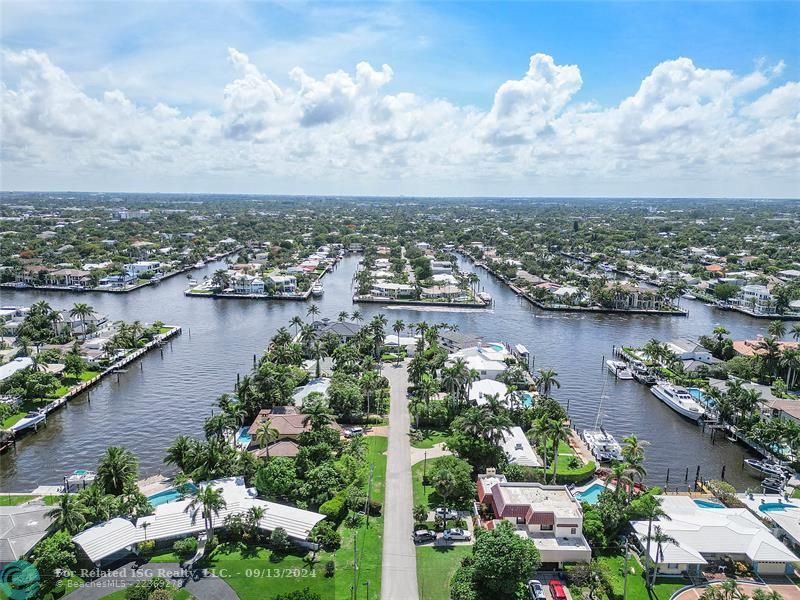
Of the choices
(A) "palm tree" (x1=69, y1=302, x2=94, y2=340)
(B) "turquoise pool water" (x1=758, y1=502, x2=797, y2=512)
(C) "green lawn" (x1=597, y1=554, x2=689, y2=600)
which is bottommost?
(C) "green lawn" (x1=597, y1=554, x2=689, y2=600)

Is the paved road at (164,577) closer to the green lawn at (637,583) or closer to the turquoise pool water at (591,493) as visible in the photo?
the green lawn at (637,583)

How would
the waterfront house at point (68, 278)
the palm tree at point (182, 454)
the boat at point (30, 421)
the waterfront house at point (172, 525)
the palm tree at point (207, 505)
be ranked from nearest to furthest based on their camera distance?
the waterfront house at point (172, 525) → the palm tree at point (207, 505) → the palm tree at point (182, 454) → the boat at point (30, 421) → the waterfront house at point (68, 278)

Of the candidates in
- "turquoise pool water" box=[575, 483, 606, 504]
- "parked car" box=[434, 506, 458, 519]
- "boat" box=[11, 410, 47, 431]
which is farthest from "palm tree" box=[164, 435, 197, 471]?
"turquoise pool water" box=[575, 483, 606, 504]

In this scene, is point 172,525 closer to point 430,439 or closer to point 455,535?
point 455,535

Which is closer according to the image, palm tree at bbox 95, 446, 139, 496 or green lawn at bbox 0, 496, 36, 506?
palm tree at bbox 95, 446, 139, 496

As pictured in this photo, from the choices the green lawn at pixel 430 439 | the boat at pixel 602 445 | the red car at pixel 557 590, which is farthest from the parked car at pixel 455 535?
the boat at pixel 602 445

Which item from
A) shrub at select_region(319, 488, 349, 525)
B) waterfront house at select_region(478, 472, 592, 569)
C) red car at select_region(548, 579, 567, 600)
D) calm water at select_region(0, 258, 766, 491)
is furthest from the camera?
calm water at select_region(0, 258, 766, 491)

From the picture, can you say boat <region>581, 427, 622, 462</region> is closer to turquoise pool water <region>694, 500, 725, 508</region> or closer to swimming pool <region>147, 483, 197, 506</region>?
turquoise pool water <region>694, 500, 725, 508</region>
